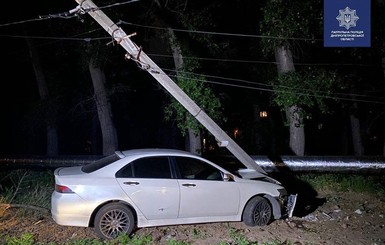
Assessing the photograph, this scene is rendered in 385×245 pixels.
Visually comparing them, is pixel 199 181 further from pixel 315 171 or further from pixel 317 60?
pixel 317 60

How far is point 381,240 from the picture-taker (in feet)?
26.5

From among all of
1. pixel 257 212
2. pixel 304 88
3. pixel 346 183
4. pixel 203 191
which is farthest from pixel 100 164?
pixel 304 88

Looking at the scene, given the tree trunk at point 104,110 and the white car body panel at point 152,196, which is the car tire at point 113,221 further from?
→ the tree trunk at point 104,110

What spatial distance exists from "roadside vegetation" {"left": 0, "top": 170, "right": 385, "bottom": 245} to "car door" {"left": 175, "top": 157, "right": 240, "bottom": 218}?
0.42m

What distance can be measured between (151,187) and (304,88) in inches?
297

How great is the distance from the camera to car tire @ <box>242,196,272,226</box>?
8414mm

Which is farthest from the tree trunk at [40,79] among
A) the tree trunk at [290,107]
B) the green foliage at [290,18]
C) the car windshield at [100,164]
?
the car windshield at [100,164]

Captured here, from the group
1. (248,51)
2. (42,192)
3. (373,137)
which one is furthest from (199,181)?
(373,137)

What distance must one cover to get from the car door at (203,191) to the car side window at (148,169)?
25 cm

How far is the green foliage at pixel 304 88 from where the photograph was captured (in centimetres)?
1330

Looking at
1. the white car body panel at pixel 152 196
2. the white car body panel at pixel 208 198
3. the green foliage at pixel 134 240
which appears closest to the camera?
the green foliage at pixel 134 240

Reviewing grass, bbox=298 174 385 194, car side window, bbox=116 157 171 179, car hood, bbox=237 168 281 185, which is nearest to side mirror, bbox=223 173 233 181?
car hood, bbox=237 168 281 185

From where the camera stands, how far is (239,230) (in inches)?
325

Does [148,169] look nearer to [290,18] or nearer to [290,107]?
[290,18]
